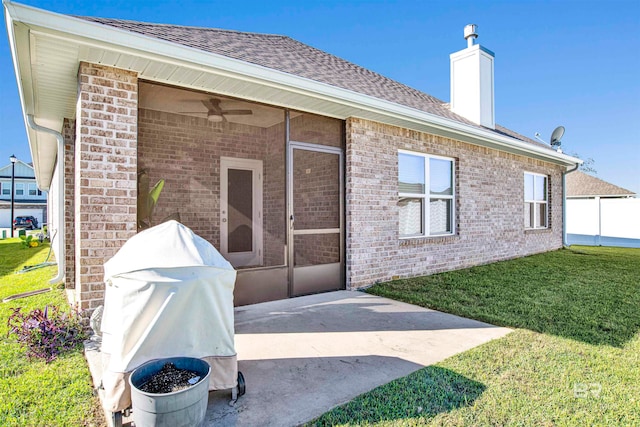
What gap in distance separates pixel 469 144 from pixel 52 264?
10.6 meters

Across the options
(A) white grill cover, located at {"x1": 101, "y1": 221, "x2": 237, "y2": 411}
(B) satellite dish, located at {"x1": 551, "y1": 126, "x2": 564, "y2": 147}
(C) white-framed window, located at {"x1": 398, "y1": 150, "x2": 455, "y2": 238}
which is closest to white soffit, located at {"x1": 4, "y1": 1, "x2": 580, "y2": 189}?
(C) white-framed window, located at {"x1": 398, "y1": 150, "x2": 455, "y2": 238}

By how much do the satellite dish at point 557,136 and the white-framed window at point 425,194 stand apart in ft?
21.1

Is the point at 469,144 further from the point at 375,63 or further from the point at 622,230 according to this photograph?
the point at 622,230

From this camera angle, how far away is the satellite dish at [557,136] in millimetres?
11602

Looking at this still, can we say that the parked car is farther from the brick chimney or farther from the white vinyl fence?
the white vinyl fence

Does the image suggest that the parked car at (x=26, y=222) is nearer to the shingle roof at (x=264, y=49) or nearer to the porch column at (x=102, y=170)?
the shingle roof at (x=264, y=49)

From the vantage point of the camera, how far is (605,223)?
15586 mm

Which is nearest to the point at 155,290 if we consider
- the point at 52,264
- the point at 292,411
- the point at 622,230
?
the point at 292,411

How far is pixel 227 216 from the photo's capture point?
282 inches

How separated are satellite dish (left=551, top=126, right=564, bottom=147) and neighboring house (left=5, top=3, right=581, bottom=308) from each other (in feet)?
9.30

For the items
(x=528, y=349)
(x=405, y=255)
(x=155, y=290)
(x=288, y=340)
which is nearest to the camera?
(x=155, y=290)

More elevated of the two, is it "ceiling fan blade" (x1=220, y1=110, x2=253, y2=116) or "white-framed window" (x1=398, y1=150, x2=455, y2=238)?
"ceiling fan blade" (x1=220, y1=110, x2=253, y2=116)

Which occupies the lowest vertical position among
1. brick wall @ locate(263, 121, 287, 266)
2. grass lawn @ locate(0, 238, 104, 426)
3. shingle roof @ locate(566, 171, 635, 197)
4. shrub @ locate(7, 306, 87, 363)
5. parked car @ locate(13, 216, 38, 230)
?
grass lawn @ locate(0, 238, 104, 426)

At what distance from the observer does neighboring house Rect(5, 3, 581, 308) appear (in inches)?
139
